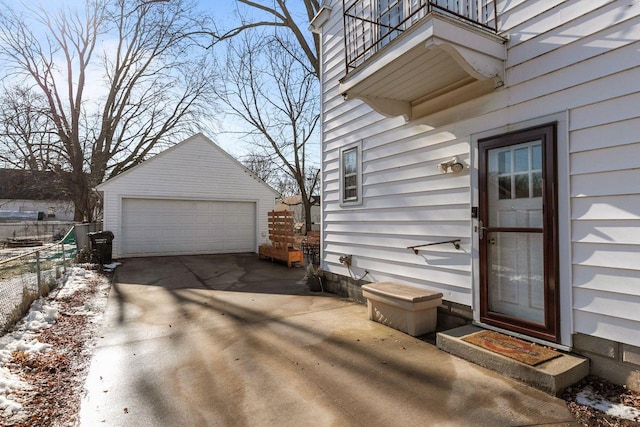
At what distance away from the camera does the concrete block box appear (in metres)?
3.91

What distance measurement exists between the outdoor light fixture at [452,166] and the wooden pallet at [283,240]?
6784 mm

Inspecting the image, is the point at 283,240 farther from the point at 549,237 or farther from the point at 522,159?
the point at 549,237

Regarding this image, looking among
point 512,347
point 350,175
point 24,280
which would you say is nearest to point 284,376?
point 512,347

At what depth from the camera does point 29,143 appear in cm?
1780

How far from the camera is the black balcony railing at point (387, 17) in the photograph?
3.70 meters

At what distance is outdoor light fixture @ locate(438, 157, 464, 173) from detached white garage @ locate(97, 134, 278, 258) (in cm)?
1094

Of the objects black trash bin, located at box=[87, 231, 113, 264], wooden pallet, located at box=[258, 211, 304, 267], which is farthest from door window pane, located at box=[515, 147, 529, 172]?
black trash bin, located at box=[87, 231, 113, 264]

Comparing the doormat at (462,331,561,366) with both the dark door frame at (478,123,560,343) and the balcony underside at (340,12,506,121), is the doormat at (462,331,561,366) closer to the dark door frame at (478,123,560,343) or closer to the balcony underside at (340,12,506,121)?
the dark door frame at (478,123,560,343)

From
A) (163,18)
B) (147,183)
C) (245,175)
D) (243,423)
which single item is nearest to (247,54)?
(163,18)

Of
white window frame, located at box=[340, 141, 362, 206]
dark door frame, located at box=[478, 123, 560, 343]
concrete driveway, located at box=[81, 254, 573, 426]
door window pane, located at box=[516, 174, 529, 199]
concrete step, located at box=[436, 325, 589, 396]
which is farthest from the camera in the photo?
white window frame, located at box=[340, 141, 362, 206]

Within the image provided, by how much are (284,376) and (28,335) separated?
10.0ft

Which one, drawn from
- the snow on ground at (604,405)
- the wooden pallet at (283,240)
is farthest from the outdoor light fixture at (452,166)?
the wooden pallet at (283,240)

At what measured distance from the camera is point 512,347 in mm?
3066

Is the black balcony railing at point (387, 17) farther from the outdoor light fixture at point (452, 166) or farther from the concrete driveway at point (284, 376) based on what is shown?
the concrete driveway at point (284, 376)
